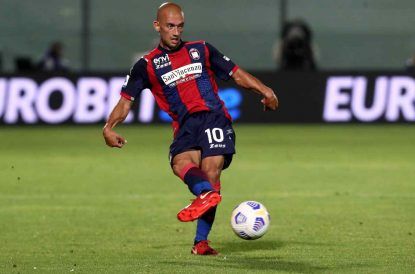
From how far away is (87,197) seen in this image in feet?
48.2

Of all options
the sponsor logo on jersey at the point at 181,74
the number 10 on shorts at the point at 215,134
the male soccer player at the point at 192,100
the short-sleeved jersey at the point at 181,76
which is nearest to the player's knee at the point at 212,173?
the male soccer player at the point at 192,100

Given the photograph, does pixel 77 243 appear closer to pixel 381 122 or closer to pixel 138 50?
pixel 381 122

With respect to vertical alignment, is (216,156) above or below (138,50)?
above

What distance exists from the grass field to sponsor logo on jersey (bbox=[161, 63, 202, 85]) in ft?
4.63

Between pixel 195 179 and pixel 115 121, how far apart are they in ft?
2.79

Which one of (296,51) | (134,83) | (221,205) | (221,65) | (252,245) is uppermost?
(221,65)

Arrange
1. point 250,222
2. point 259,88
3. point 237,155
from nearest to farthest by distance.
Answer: point 250,222 < point 259,88 < point 237,155

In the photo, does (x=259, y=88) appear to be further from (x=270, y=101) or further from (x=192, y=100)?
(x=192, y=100)

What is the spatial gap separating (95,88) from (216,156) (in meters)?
15.7

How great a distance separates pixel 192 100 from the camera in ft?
32.5

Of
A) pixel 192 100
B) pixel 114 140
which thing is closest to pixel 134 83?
pixel 192 100

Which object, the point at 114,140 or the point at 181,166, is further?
the point at 181,166

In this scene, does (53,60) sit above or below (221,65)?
below

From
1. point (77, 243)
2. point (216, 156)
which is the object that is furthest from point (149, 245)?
point (216, 156)
